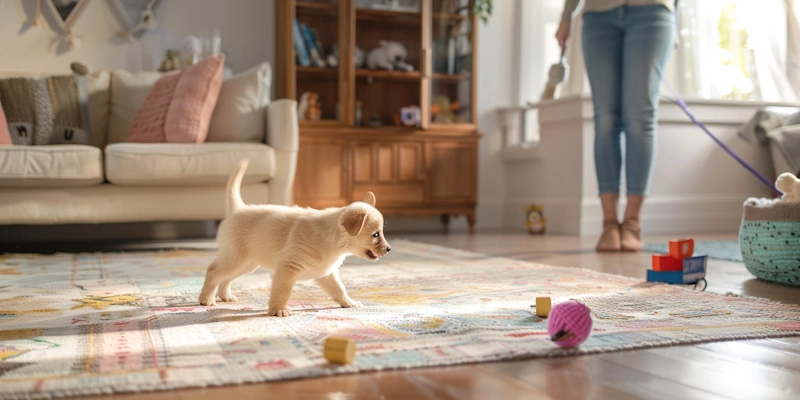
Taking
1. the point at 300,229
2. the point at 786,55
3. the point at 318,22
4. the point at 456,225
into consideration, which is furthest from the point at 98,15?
the point at 786,55

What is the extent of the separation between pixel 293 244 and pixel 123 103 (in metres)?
2.57

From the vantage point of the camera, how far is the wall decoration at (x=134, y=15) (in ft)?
13.9

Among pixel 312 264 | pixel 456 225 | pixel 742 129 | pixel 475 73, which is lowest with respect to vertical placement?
pixel 456 225

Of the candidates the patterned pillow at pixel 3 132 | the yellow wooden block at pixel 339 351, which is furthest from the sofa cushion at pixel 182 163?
the yellow wooden block at pixel 339 351

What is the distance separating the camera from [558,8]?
5.14 m

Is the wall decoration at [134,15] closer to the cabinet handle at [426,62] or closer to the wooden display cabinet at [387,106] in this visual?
the wooden display cabinet at [387,106]

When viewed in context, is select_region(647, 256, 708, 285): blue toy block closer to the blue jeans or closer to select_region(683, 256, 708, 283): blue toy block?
select_region(683, 256, 708, 283): blue toy block

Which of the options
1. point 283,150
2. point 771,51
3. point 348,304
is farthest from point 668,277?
point 771,51

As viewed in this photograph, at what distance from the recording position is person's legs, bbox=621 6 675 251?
2861 millimetres

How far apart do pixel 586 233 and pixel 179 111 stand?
234 cm

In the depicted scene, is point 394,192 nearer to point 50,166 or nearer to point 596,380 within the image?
point 50,166

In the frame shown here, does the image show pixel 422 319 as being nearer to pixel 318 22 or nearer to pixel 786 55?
pixel 318 22

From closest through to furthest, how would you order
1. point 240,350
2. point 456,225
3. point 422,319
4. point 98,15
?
point 240,350
point 422,319
point 98,15
point 456,225

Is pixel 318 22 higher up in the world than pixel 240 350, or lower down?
higher up
